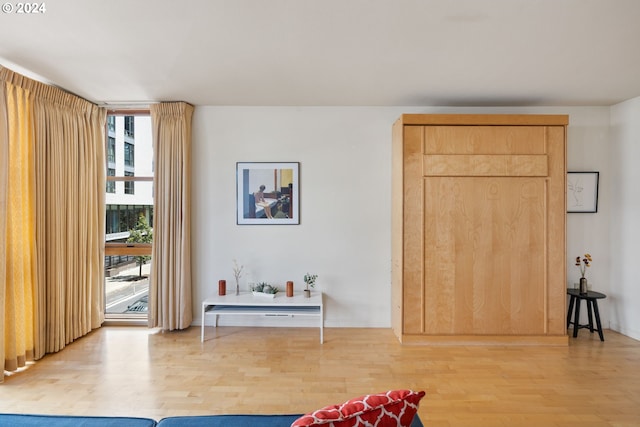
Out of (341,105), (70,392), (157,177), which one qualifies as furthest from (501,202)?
(70,392)

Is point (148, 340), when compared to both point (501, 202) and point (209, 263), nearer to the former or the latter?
point (209, 263)

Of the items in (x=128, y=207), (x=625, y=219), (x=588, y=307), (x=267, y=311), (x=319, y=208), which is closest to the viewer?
(x=267, y=311)

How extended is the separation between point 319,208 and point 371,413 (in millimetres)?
3050

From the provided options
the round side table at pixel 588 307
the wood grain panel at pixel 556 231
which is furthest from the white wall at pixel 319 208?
the wood grain panel at pixel 556 231

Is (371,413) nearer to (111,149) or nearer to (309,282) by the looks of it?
(309,282)

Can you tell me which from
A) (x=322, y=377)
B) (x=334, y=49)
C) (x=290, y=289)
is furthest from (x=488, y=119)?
(x=322, y=377)

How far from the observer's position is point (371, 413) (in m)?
1.09

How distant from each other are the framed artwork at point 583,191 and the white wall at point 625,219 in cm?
A: 21

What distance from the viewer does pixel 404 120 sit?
11.4ft

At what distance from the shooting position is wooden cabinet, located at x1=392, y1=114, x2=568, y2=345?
347 centimetres

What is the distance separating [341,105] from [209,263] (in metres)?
2.41

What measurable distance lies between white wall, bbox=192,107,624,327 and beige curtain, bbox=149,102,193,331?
210 millimetres

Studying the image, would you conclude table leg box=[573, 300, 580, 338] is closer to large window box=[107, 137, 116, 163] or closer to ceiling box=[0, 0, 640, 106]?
ceiling box=[0, 0, 640, 106]

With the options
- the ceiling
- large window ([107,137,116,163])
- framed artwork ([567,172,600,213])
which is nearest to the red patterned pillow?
the ceiling
